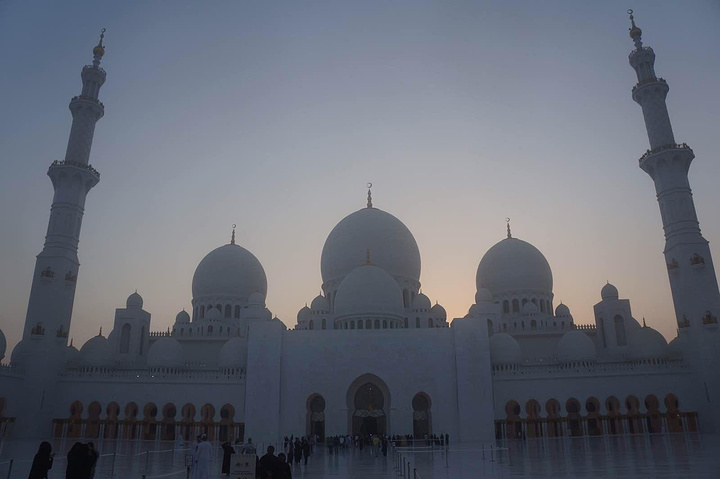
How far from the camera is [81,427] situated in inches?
1085

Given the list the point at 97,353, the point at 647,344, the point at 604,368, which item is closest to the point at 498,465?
the point at 604,368

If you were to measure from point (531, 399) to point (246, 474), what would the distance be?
71.5 ft

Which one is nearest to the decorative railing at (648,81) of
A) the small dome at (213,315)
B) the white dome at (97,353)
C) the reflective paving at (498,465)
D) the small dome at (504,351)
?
the small dome at (504,351)

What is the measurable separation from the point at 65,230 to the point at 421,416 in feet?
69.7

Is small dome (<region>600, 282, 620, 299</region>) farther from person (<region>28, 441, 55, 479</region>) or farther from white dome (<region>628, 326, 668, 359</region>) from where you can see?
person (<region>28, 441, 55, 479</region>)

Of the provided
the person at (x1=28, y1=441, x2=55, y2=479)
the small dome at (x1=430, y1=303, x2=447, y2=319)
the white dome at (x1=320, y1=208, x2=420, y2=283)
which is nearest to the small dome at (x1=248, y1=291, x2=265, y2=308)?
the white dome at (x1=320, y1=208, x2=420, y2=283)

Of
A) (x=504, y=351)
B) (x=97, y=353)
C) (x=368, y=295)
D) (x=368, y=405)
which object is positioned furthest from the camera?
(x=97, y=353)

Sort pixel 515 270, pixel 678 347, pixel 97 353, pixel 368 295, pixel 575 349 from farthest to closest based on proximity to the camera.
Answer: pixel 515 270 < pixel 97 353 < pixel 368 295 < pixel 575 349 < pixel 678 347

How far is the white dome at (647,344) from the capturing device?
94.2ft

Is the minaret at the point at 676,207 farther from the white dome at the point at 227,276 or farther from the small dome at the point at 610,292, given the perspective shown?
the white dome at the point at 227,276

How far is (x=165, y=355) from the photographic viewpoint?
98.7ft

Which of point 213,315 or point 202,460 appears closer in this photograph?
point 202,460

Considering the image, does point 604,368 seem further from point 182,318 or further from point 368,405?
point 182,318

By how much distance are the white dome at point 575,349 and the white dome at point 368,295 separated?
9159 mm
